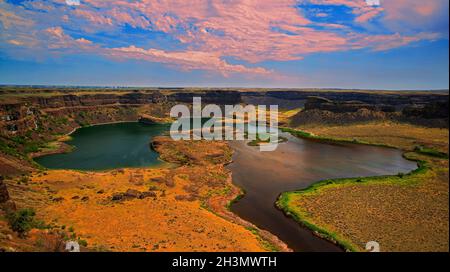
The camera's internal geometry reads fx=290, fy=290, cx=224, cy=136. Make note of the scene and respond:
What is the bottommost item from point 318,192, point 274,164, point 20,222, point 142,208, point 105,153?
point 318,192

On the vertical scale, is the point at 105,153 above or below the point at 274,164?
above

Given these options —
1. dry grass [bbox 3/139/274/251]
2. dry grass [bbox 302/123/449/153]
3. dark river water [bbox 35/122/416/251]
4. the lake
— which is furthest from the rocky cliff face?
dry grass [bbox 3/139/274/251]

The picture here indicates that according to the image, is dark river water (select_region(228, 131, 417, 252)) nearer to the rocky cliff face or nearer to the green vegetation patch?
the green vegetation patch

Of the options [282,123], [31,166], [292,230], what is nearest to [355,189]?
[292,230]

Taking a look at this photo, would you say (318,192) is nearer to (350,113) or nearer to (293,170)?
(293,170)

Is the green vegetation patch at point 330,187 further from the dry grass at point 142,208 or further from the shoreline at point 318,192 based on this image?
the dry grass at point 142,208

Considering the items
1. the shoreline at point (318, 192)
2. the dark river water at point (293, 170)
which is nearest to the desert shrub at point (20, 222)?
the dark river water at point (293, 170)

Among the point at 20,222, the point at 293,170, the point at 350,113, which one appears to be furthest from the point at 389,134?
the point at 20,222

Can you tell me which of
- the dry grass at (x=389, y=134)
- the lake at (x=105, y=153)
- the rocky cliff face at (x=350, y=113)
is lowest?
the lake at (x=105, y=153)

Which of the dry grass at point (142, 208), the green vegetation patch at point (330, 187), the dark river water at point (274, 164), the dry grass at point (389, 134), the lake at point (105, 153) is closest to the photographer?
the dry grass at point (142, 208)
